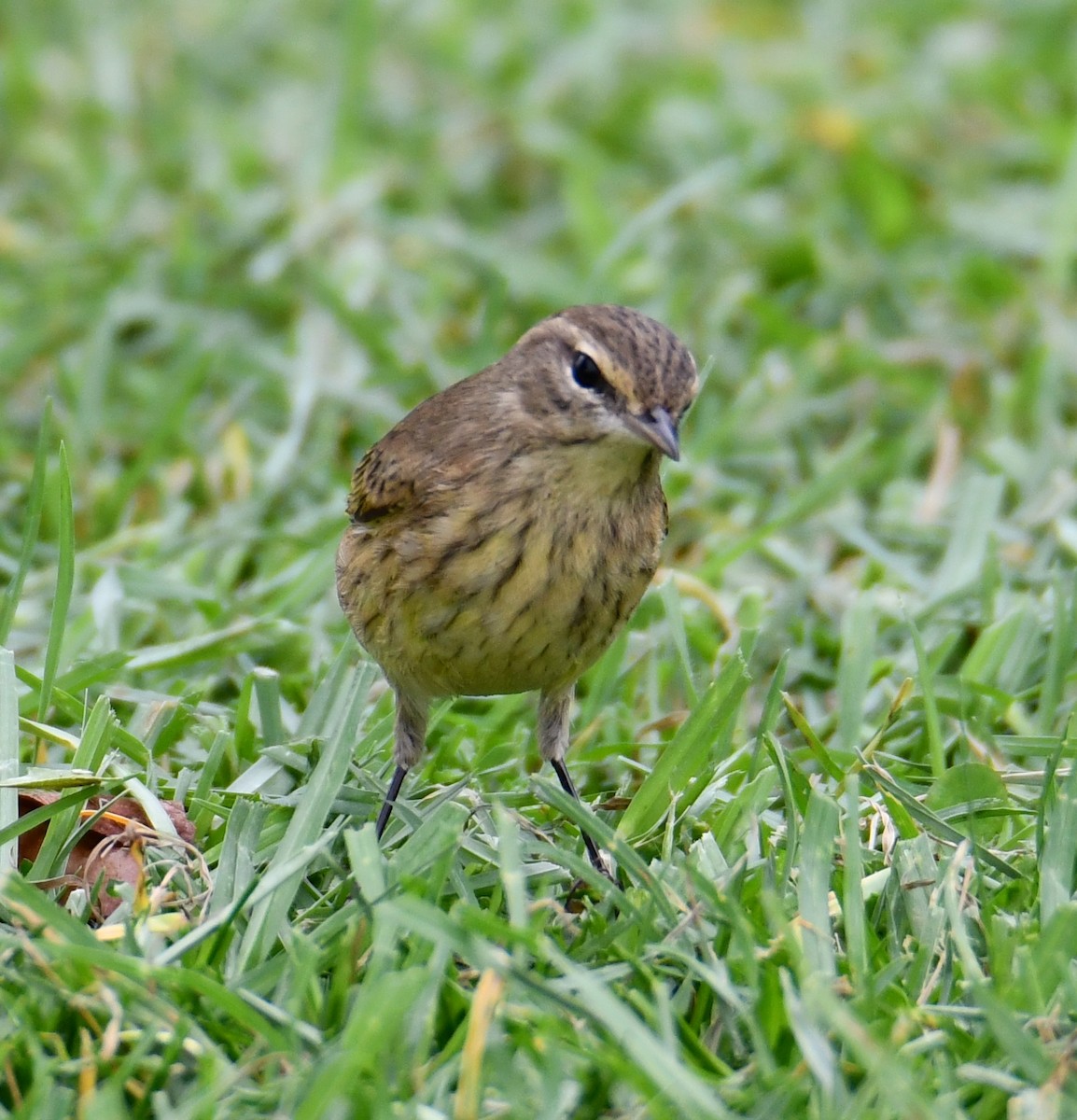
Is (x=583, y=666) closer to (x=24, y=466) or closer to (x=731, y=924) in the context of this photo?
(x=731, y=924)

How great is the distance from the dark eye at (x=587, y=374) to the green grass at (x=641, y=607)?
68 cm

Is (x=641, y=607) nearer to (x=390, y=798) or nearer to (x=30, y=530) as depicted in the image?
(x=390, y=798)

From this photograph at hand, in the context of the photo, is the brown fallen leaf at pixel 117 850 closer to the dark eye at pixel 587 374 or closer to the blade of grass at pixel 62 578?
the blade of grass at pixel 62 578

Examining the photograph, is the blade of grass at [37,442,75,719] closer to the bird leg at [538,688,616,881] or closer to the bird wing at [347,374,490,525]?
the bird wing at [347,374,490,525]

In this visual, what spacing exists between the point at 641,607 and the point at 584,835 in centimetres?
146

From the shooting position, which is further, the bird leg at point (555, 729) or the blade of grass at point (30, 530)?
the bird leg at point (555, 729)

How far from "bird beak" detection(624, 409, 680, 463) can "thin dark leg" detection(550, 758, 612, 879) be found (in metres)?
0.79

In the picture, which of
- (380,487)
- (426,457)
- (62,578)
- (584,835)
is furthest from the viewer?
(380,487)

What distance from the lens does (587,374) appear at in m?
4.00

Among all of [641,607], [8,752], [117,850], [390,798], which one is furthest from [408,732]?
[641,607]

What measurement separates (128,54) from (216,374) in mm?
2942

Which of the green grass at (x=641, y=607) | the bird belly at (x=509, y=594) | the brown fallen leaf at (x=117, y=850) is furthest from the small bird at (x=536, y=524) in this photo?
the brown fallen leaf at (x=117, y=850)

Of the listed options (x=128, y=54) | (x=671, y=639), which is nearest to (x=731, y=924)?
(x=671, y=639)

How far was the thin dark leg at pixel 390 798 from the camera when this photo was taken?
394 centimetres
